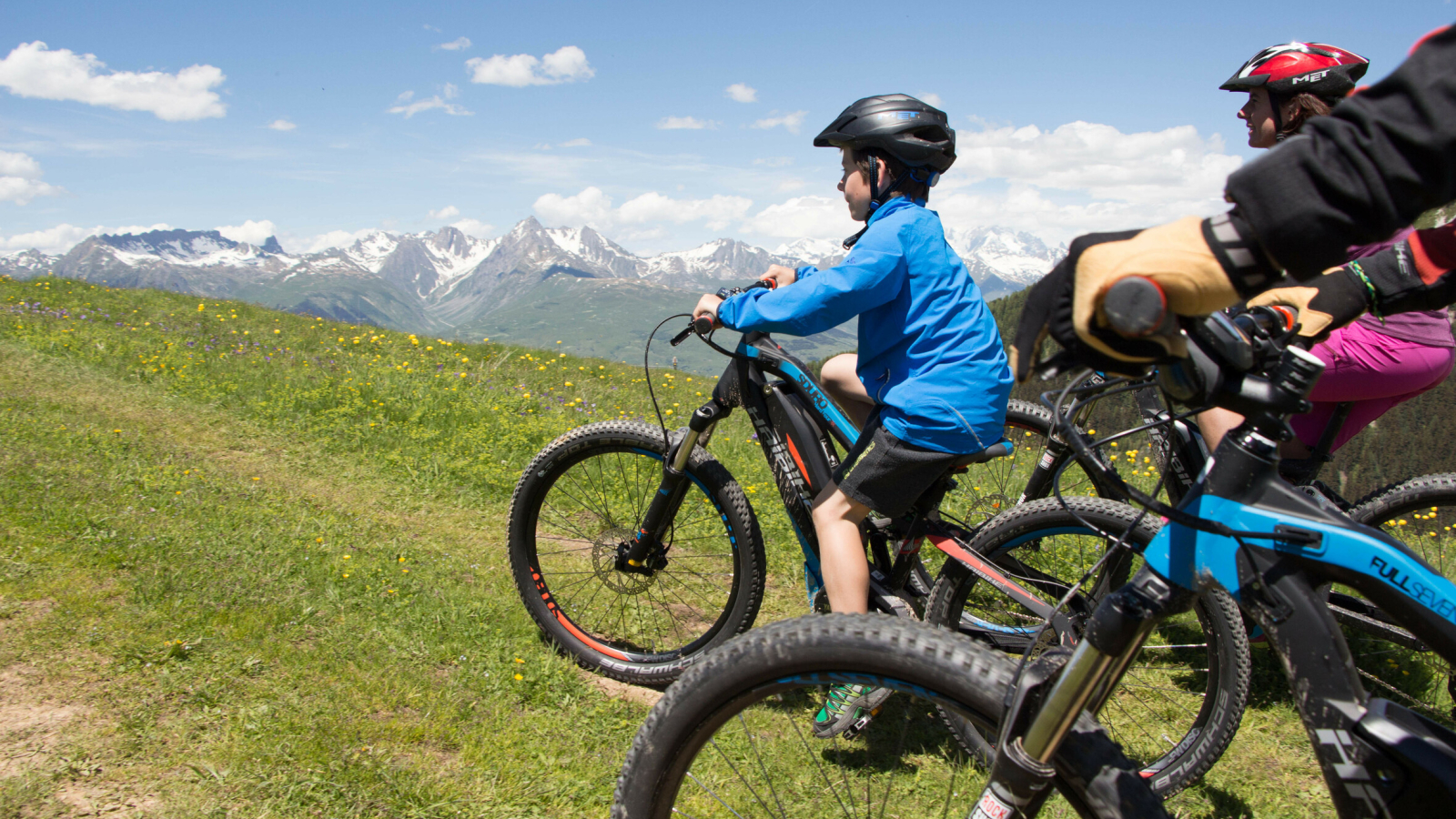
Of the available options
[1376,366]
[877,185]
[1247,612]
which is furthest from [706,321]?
[1376,366]

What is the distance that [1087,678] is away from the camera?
5.30 ft

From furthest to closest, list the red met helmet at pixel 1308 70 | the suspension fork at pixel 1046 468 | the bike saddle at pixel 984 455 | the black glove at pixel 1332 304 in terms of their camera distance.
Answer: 1. the suspension fork at pixel 1046 468
2. the red met helmet at pixel 1308 70
3. the bike saddle at pixel 984 455
4. the black glove at pixel 1332 304

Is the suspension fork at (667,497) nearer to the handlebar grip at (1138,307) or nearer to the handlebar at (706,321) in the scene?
the handlebar at (706,321)

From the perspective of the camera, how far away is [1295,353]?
144 cm

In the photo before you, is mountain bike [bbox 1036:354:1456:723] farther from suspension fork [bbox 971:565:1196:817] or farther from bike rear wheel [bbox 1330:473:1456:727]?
suspension fork [bbox 971:565:1196:817]

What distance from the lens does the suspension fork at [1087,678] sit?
1579mm

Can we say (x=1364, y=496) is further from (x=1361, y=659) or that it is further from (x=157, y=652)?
(x=157, y=652)

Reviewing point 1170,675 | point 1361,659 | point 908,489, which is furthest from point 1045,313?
point 1361,659

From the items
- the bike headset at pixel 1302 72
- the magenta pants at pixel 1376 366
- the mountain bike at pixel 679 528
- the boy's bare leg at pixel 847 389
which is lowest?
the mountain bike at pixel 679 528

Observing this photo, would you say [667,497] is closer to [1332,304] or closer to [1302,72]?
[1332,304]

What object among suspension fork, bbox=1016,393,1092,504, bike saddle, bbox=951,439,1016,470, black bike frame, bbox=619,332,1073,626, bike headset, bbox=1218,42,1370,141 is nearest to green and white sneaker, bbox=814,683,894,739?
black bike frame, bbox=619,332,1073,626

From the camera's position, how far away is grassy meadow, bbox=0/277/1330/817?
287 centimetres

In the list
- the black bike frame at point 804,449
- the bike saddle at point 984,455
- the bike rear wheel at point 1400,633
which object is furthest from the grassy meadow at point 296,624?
the bike saddle at point 984,455

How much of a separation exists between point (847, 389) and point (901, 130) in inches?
47.2
